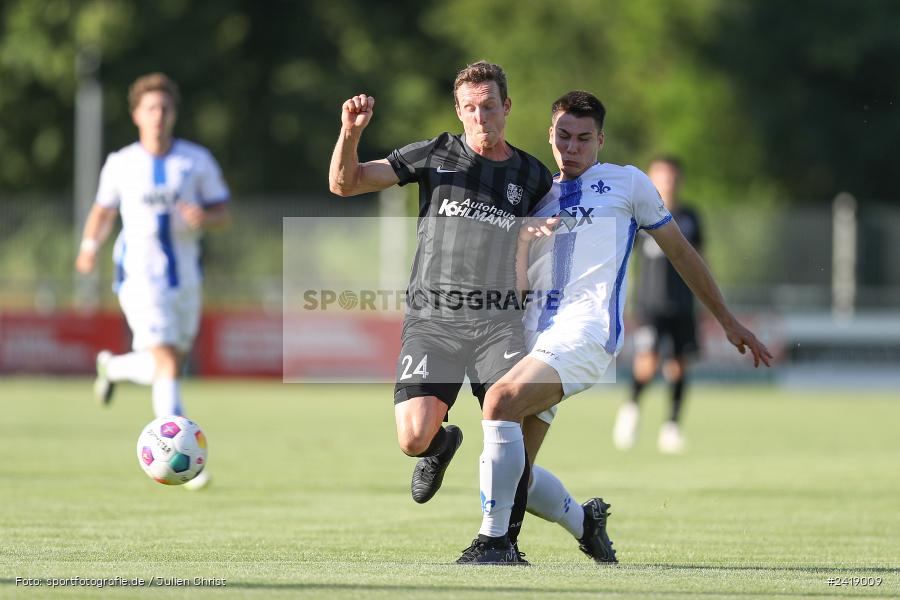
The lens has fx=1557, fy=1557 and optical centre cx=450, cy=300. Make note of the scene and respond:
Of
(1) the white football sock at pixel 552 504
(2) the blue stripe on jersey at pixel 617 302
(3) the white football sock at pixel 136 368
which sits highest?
(2) the blue stripe on jersey at pixel 617 302

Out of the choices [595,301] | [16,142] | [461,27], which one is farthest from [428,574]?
[461,27]

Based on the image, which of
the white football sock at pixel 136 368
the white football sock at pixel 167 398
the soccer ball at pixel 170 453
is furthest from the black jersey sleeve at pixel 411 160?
the white football sock at pixel 136 368

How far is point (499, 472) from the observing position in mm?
6648

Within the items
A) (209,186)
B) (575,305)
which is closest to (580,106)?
(575,305)

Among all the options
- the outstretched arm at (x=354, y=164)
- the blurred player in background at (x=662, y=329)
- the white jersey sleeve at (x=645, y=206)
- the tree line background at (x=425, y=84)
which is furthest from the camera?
the tree line background at (x=425, y=84)

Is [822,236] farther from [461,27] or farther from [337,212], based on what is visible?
[461,27]

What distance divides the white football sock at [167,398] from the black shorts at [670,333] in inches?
220

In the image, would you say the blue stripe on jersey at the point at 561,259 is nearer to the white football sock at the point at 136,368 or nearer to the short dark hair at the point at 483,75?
the short dark hair at the point at 483,75

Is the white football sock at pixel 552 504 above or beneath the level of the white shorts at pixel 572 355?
beneath

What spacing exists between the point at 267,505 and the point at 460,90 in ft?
11.0

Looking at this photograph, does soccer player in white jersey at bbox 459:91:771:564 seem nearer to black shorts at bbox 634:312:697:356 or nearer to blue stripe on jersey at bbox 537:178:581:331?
blue stripe on jersey at bbox 537:178:581:331

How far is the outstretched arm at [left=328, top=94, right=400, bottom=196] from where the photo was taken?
658 centimetres

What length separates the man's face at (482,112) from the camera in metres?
6.81

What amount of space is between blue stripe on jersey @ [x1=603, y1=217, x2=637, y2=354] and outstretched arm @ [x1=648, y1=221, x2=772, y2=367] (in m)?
0.10
